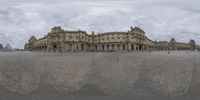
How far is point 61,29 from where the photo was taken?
33750mm

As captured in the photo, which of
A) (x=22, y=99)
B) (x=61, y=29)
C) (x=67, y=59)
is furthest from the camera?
(x=67, y=59)

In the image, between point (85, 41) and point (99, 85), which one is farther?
point (85, 41)

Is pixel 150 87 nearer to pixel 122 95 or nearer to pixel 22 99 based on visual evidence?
pixel 122 95

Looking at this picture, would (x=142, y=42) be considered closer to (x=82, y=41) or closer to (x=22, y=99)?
(x=82, y=41)

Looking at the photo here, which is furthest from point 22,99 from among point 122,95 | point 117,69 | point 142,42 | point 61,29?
point 142,42

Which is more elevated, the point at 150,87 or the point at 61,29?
the point at 61,29

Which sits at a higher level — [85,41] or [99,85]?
[85,41]

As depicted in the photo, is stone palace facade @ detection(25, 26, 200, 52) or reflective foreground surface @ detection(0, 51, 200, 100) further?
stone palace facade @ detection(25, 26, 200, 52)

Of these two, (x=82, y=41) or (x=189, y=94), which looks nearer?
(x=189, y=94)

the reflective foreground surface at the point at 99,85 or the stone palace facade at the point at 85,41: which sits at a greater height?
the stone palace facade at the point at 85,41

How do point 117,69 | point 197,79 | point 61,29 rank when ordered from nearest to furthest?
point 197,79, point 117,69, point 61,29

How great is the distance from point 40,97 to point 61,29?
59.8 ft

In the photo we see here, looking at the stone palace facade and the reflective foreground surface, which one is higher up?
the stone palace facade

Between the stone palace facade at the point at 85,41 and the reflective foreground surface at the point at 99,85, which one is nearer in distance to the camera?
the reflective foreground surface at the point at 99,85
